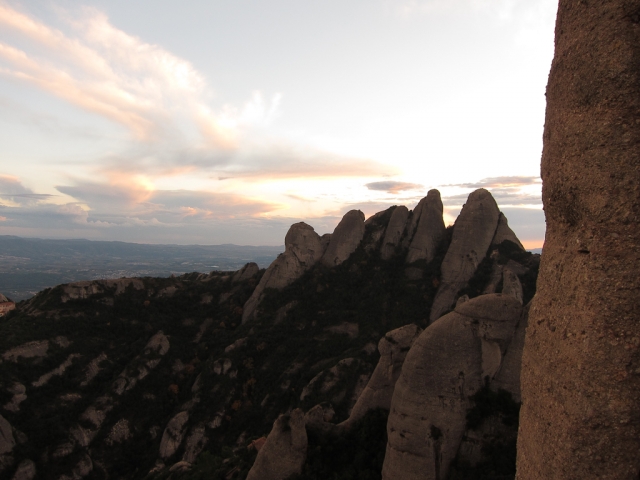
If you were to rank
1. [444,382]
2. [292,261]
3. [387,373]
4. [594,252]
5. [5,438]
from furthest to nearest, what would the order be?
[292,261], [5,438], [387,373], [444,382], [594,252]

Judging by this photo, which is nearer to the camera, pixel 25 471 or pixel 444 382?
pixel 444 382

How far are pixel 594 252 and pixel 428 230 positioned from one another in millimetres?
56653

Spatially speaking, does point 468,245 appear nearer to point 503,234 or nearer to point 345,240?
point 503,234

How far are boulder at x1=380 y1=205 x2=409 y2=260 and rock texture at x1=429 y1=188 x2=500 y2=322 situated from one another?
1002cm

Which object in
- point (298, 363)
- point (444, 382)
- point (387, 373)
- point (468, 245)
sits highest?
point (468, 245)

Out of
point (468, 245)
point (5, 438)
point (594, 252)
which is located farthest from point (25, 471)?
point (468, 245)

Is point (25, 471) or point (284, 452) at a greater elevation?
point (284, 452)

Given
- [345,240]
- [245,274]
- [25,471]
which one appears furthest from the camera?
[245,274]

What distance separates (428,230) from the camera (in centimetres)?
6169

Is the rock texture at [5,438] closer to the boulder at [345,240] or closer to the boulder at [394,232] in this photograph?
the boulder at [345,240]

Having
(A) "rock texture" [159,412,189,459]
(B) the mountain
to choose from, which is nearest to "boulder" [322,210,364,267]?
(B) the mountain

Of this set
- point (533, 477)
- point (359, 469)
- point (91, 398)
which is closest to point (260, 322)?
point (91, 398)

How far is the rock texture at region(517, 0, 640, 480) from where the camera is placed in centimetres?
638

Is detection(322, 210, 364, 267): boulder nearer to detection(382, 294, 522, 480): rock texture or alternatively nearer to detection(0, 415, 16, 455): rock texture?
detection(382, 294, 522, 480): rock texture
